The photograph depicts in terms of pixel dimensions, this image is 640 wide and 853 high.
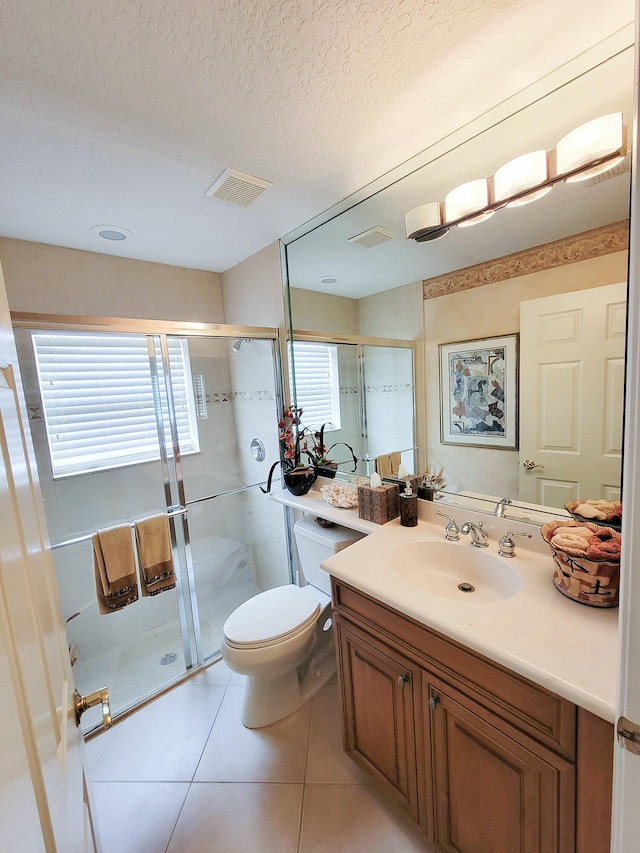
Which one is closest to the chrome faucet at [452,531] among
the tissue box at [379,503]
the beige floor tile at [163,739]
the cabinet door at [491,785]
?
the tissue box at [379,503]

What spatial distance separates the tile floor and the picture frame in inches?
54.8

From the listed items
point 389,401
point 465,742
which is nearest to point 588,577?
point 465,742

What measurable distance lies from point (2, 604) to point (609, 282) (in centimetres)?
149

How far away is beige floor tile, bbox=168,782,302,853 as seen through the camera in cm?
116

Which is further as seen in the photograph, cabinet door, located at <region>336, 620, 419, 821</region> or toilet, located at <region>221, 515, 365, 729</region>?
toilet, located at <region>221, 515, 365, 729</region>

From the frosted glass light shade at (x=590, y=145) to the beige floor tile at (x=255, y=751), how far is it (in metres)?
2.36

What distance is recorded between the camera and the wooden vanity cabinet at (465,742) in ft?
2.35

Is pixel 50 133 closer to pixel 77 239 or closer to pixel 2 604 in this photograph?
pixel 77 239

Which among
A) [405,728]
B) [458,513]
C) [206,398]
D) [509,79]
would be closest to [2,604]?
[405,728]

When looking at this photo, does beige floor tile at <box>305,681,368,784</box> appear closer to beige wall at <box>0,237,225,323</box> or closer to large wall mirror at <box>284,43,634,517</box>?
large wall mirror at <box>284,43,634,517</box>

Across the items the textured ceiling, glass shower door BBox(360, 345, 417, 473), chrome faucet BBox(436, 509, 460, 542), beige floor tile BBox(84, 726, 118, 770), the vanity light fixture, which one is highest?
the textured ceiling

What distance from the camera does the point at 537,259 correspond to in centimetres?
114

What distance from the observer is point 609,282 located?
100cm

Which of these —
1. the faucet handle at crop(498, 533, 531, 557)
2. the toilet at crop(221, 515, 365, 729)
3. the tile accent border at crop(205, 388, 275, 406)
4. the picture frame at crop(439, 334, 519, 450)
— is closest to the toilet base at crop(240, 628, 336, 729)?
the toilet at crop(221, 515, 365, 729)
